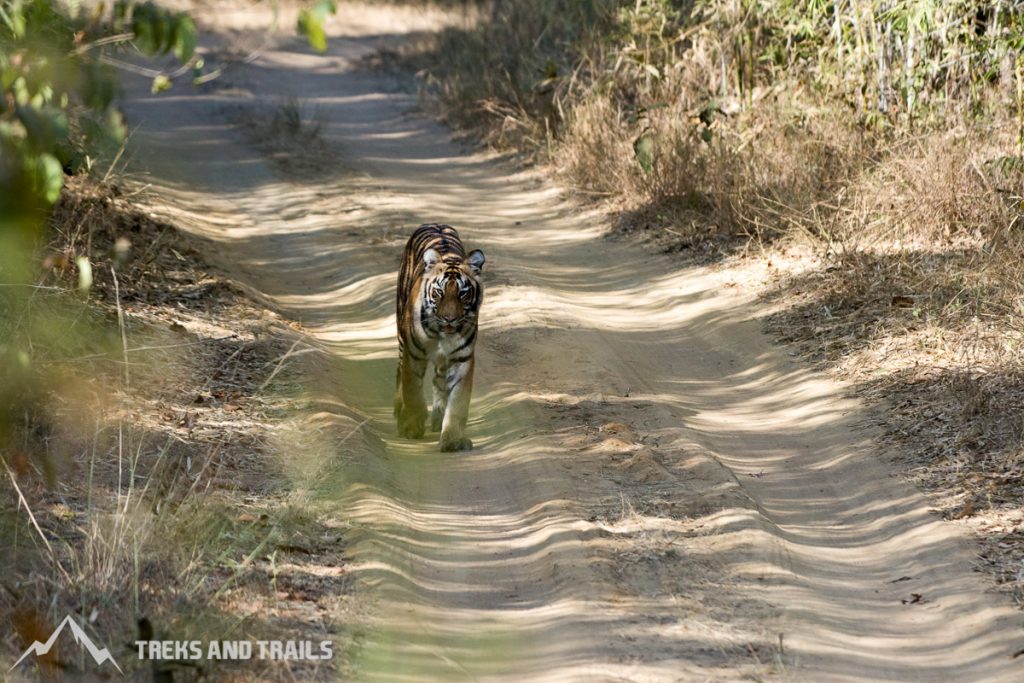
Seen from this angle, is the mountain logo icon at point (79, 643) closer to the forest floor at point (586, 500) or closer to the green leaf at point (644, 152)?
the forest floor at point (586, 500)

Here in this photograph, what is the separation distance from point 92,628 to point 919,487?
408 cm

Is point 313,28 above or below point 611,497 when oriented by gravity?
above

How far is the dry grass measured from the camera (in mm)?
4223

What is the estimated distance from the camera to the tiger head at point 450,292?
6.74m

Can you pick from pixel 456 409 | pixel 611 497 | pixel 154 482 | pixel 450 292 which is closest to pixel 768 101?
pixel 450 292

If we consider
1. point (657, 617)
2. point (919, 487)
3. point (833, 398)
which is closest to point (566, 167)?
point (833, 398)

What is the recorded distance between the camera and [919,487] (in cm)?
610

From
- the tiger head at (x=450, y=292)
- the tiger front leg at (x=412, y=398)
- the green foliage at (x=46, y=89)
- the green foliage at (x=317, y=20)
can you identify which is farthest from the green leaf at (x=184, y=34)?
the tiger front leg at (x=412, y=398)

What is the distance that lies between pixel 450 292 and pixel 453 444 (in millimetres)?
864

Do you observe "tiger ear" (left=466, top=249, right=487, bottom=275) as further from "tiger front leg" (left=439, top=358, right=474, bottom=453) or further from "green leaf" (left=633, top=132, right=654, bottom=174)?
"green leaf" (left=633, top=132, right=654, bottom=174)

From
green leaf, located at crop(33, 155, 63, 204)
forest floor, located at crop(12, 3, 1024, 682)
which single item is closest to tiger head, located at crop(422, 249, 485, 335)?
forest floor, located at crop(12, 3, 1024, 682)

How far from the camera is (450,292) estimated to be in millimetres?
6746

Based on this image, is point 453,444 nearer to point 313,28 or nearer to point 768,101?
point 313,28

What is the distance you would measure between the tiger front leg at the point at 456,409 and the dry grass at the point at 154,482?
944mm
